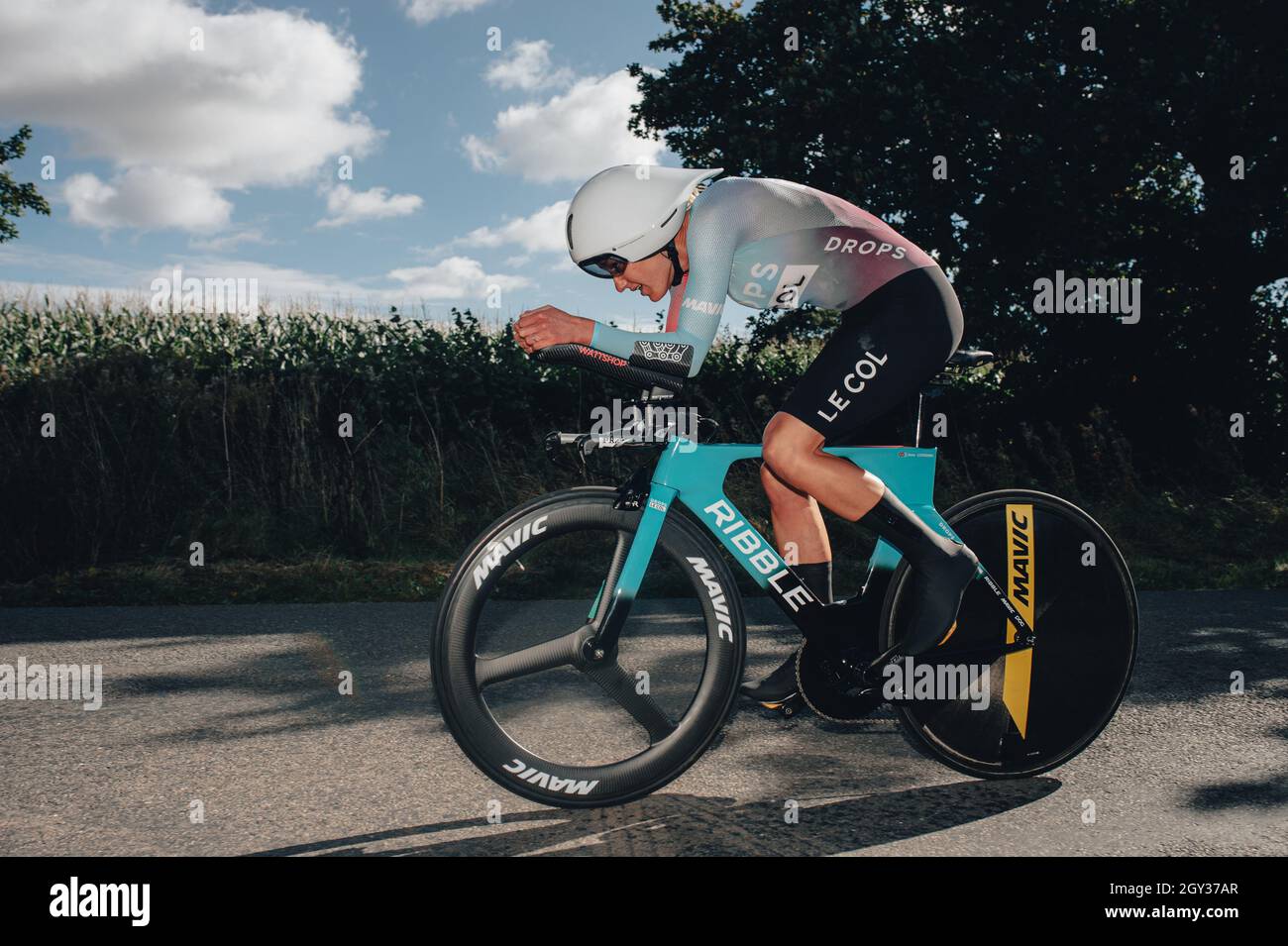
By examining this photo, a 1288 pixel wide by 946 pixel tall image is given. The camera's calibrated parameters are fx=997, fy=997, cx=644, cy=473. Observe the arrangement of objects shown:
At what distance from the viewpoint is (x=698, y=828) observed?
277cm

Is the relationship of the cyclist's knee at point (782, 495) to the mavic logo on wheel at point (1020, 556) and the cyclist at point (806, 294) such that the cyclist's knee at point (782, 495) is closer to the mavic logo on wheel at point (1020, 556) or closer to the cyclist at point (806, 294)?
the cyclist at point (806, 294)

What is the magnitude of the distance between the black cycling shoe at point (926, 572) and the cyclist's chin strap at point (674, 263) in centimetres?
88

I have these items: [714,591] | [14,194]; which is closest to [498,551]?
[714,591]

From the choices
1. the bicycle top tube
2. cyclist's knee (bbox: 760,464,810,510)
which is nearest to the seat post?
the bicycle top tube

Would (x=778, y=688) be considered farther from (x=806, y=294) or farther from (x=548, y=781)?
(x=806, y=294)

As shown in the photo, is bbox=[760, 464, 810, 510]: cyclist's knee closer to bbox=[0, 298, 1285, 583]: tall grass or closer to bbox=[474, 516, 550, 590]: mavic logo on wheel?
bbox=[474, 516, 550, 590]: mavic logo on wheel

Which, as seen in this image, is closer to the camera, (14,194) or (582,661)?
(582,661)

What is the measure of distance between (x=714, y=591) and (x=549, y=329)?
856 millimetres

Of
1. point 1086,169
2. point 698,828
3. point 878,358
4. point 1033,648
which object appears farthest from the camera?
point 1086,169

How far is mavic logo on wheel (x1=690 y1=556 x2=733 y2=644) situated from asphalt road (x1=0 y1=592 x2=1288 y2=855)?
22.3 inches

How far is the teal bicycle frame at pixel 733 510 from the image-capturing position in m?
2.83

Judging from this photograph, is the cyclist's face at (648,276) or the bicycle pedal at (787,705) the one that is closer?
the cyclist's face at (648,276)

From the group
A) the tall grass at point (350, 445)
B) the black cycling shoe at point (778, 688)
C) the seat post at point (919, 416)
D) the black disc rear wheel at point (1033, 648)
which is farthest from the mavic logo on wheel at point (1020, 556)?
the tall grass at point (350, 445)

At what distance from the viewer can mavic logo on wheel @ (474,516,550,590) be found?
2688mm
